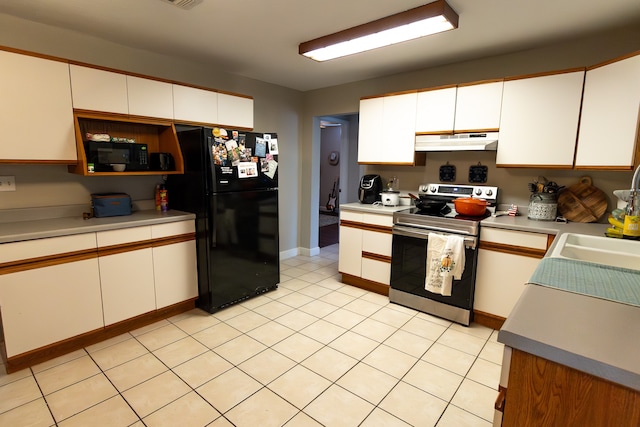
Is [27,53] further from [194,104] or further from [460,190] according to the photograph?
[460,190]

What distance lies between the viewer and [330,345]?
96.2 inches

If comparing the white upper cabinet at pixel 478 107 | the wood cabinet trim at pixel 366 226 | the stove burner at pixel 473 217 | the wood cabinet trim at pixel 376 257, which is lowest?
the wood cabinet trim at pixel 376 257

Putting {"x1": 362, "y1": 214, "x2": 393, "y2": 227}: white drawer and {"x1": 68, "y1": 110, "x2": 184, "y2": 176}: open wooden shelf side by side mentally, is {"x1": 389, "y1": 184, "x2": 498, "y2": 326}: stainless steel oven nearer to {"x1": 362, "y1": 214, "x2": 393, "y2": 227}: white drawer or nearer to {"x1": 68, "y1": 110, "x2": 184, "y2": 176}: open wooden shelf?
{"x1": 362, "y1": 214, "x2": 393, "y2": 227}: white drawer

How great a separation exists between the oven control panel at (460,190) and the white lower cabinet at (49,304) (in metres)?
3.10

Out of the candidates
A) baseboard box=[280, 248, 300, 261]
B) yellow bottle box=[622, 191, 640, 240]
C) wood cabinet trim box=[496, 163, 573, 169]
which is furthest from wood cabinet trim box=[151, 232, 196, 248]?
yellow bottle box=[622, 191, 640, 240]

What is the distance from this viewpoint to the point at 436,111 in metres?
3.10

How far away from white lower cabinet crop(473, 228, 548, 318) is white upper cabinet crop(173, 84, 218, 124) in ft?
8.93

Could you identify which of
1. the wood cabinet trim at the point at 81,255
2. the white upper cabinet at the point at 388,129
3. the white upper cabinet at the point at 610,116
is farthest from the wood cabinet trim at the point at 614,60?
the wood cabinet trim at the point at 81,255

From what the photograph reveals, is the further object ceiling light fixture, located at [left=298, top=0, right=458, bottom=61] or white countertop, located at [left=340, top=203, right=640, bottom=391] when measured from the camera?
ceiling light fixture, located at [left=298, top=0, right=458, bottom=61]

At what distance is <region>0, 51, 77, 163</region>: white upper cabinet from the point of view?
2.09m

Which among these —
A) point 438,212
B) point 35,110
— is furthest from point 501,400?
point 35,110

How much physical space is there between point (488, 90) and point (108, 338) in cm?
376

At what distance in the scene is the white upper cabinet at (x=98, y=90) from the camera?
2.35 meters

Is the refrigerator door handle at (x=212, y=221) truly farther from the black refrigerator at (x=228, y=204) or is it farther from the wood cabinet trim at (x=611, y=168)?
the wood cabinet trim at (x=611, y=168)
